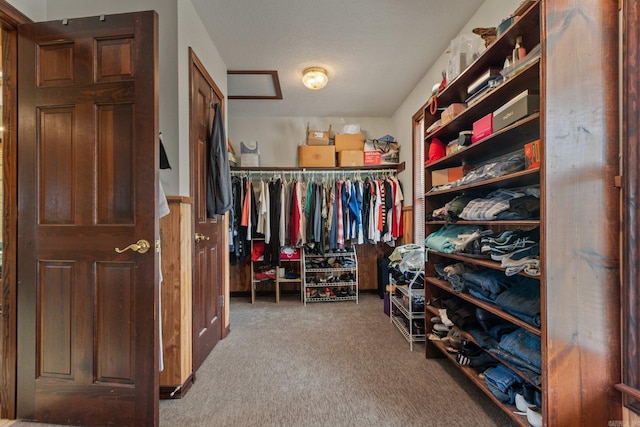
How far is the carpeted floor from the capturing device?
143 cm

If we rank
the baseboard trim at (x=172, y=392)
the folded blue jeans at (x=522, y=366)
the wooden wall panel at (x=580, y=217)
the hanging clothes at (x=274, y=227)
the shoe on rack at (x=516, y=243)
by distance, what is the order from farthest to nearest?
1. the hanging clothes at (x=274, y=227)
2. the baseboard trim at (x=172, y=392)
3. the shoe on rack at (x=516, y=243)
4. the folded blue jeans at (x=522, y=366)
5. the wooden wall panel at (x=580, y=217)

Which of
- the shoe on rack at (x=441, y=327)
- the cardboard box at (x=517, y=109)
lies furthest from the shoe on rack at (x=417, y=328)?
the cardboard box at (x=517, y=109)

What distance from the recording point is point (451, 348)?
5.78ft

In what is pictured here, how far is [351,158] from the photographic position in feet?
11.8

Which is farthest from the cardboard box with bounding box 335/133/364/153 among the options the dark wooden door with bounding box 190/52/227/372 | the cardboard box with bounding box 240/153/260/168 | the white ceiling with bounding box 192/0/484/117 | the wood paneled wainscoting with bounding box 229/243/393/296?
the dark wooden door with bounding box 190/52/227/372

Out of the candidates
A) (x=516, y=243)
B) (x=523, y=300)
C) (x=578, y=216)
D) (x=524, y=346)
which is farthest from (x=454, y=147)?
(x=524, y=346)

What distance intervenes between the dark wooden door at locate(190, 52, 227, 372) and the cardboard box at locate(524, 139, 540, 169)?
1906mm

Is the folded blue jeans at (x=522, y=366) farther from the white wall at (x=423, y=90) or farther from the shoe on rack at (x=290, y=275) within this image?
the shoe on rack at (x=290, y=275)

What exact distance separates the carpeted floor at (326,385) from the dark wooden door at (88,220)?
43 cm

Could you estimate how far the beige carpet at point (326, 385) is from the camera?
56.1 inches

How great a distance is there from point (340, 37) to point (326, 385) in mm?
2578

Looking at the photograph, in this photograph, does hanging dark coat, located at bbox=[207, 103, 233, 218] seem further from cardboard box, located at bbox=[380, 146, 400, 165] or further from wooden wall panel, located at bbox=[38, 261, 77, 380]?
cardboard box, located at bbox=[380, 146, 400, 165]

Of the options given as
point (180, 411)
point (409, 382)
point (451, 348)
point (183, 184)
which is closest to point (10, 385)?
point (180, 411)

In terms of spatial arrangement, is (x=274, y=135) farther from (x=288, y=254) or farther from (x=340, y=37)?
(x=340, y=37)
